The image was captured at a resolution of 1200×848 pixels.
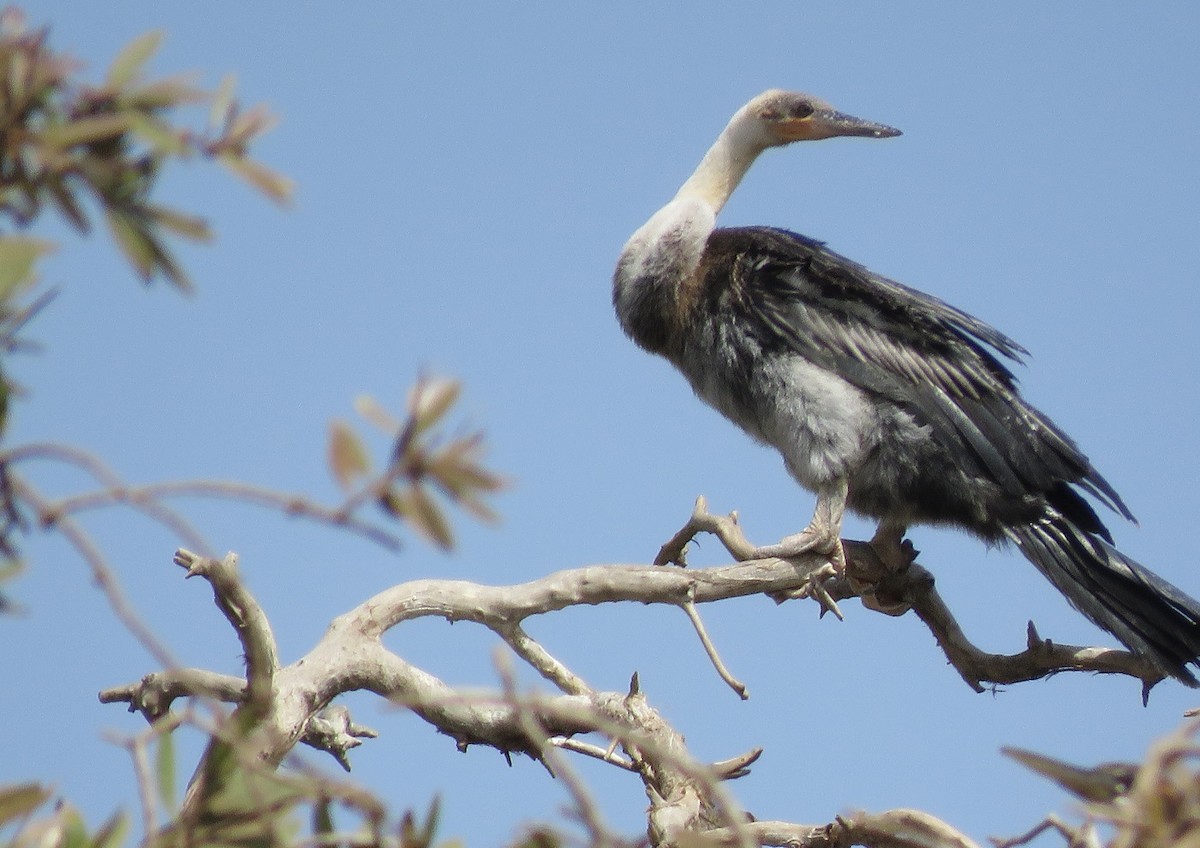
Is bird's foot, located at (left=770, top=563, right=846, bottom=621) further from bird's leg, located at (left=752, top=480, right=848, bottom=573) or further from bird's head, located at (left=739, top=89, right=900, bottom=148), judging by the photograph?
bird's head, located at (left=739, top=89, right=900, bottom=148)

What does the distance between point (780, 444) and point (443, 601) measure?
1501mm

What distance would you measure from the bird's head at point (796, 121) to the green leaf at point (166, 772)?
476cm

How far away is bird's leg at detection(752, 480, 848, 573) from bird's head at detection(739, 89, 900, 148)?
183 centimetres

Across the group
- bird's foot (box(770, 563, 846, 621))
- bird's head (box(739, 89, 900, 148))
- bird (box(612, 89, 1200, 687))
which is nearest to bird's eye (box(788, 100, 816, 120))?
bird's head (box(739, 89, 900, 148))

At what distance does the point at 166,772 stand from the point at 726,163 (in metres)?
4.63

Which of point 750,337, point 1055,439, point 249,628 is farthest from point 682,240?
point 249,628

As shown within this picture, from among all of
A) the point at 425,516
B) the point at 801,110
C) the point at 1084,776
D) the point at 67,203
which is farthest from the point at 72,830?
the point at 801,110

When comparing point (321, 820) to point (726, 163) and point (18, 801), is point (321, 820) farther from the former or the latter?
point (726, 163)

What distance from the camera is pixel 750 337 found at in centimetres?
477

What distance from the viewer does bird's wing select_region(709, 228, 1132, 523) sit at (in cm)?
465

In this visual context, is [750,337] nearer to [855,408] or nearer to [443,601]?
[855,408]

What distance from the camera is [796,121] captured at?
5.79 metres

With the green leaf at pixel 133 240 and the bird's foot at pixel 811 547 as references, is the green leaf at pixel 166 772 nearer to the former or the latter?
the green leaf at pixel 133 240

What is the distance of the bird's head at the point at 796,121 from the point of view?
577cm
